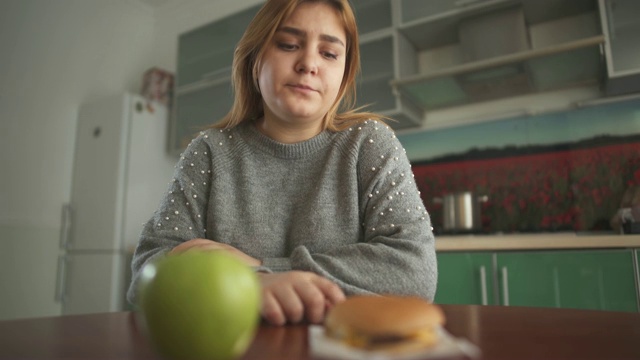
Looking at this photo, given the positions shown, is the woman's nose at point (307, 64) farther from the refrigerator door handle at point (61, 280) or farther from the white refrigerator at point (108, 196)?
the refrigerator door handle at point (61, 280)

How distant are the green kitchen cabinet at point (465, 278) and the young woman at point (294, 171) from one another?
3.46ft

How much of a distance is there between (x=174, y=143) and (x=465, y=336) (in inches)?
124

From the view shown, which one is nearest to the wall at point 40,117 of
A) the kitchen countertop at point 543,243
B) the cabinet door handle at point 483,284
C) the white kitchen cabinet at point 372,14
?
the white kitchen cabinet at point 372,14

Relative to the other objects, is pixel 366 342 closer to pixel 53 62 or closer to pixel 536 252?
pixel 536 252

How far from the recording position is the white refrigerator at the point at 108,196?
2967 mm

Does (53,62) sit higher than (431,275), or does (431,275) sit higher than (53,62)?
(53,62)

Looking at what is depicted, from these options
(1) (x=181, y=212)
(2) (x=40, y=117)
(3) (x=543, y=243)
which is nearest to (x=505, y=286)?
(3) (x=543, y=243)

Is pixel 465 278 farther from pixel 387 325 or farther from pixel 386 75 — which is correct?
pixel 387 325

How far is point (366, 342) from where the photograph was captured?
33 centimetres

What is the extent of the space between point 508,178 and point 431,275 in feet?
5.82

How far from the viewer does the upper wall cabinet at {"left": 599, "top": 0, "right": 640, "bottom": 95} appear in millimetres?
1895

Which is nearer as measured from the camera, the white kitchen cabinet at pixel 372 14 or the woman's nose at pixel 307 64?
the woman's nose at pixel 307 64

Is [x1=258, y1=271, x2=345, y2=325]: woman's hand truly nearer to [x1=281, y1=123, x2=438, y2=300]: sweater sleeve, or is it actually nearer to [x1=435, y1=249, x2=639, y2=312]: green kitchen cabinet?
[x1=281, y1=123, x2=438, y2=300]: sweater sleeve

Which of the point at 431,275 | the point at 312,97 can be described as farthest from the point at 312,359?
the point at 312,97
